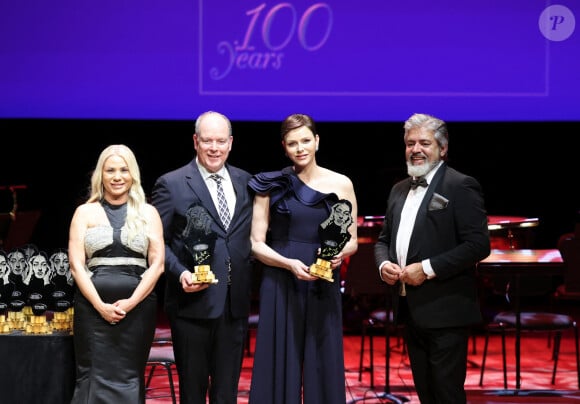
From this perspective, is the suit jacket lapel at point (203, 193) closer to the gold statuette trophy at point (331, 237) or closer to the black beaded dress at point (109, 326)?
the black beaded dress at point (109, 326)

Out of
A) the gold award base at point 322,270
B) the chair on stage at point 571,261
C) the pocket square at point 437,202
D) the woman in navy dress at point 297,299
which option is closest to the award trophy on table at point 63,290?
the woman in navy dress at point 297,299

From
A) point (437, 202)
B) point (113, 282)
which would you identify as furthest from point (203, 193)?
point (437, 202)

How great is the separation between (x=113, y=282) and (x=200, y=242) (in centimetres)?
51

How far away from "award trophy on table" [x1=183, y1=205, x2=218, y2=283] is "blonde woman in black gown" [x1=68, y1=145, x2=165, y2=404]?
228 millimetres

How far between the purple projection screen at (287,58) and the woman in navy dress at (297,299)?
3.66 m

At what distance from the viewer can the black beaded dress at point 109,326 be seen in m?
4.09

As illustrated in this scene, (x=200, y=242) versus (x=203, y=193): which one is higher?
(x=203, y=193)

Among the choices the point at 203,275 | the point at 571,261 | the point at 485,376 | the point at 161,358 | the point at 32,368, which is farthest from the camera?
the point at 485,376

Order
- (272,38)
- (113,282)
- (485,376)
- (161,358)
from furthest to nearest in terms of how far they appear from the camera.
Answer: (272,38)
(485,376)
(161,358)
(113,282)

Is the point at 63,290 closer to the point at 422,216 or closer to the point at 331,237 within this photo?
the point at 331,237

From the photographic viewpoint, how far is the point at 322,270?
3.89 m

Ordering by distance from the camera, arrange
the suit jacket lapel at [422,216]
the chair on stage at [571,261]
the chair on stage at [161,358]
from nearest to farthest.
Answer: the suit jacket lapel at [422,216], the chair on stage at [161,358], the chair on stage at [571,261]

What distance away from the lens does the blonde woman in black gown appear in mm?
4078

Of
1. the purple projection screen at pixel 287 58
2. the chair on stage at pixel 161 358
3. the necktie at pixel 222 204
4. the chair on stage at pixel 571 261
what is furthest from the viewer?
the purple projection screen at pixel 287 58
